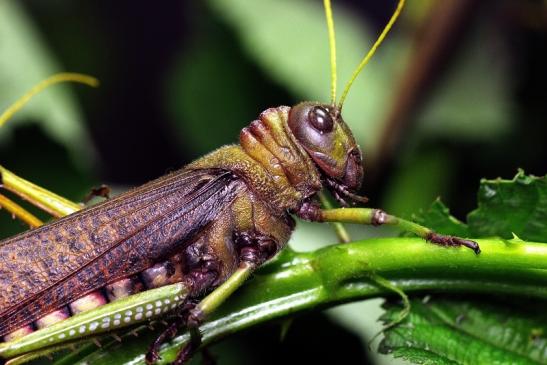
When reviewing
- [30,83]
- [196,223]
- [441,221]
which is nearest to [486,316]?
[441,221]

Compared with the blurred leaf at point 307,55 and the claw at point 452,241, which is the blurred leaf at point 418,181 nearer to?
the blurred leaf at point 307,55

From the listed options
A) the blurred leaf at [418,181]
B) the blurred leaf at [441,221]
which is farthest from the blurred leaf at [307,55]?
the blurred leaf at [441,221]

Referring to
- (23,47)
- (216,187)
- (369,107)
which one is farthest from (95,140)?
(216,187)

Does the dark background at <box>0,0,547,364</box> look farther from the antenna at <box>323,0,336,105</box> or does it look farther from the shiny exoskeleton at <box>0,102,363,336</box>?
the antenna at <box>323,0,336,105</box>

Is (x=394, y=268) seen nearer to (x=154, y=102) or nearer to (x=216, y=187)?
(x=216, y=187)

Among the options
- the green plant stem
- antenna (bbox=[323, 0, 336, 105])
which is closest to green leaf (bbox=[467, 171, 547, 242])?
the green plant stem

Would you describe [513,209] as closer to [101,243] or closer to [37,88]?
[101,243]
